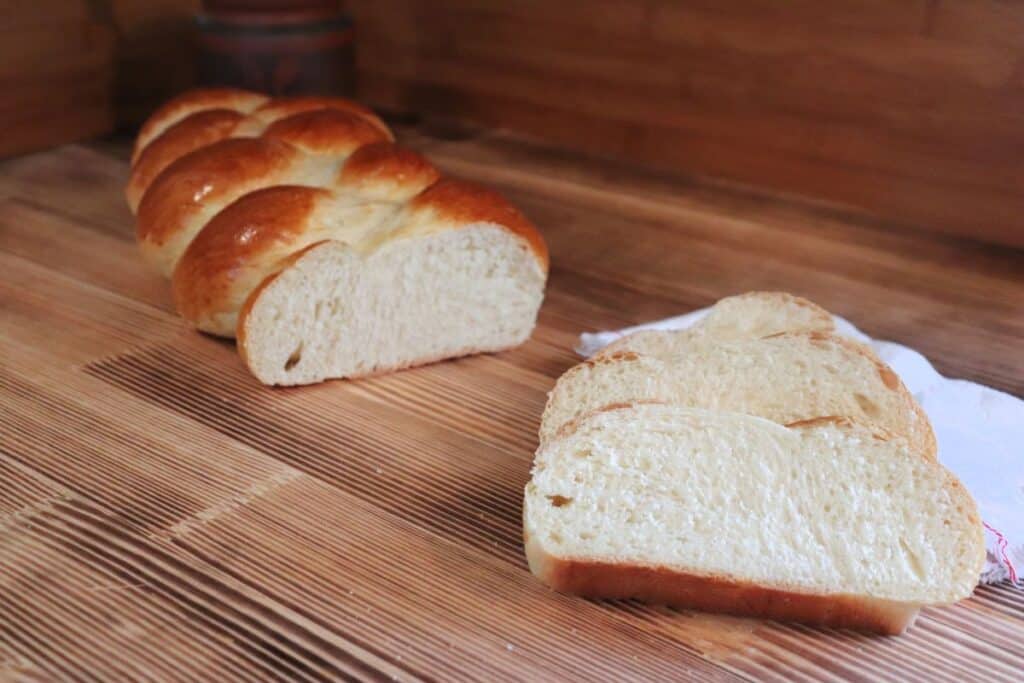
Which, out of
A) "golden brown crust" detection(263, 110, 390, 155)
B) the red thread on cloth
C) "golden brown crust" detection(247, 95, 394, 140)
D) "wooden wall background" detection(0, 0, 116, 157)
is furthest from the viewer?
"wooden wall background" detection(0, 0, 116, 157)

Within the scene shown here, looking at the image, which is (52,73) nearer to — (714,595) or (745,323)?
(745,323)

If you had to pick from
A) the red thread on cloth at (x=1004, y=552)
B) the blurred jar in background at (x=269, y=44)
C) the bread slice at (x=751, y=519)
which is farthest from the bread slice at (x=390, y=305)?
the blurred jar in background at (x=269, y=44)

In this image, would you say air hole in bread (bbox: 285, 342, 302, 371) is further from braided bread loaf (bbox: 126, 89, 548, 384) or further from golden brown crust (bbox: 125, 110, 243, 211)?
golden brown crust (bbox: 125, 110, 243, 211)

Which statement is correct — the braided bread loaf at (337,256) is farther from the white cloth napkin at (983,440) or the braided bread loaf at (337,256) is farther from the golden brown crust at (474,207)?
the white cloth napkin at (983,440)

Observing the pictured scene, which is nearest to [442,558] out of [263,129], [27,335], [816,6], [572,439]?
[572,439]

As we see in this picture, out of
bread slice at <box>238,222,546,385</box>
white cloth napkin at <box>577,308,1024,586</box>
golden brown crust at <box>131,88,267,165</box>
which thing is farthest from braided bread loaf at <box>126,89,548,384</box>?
golden brown crust at <box>131,88,267,165</box>

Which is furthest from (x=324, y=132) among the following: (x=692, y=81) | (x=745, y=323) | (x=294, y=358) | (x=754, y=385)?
(x=692, y=81)

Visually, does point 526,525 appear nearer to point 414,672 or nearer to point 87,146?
Answer: point 414,672
